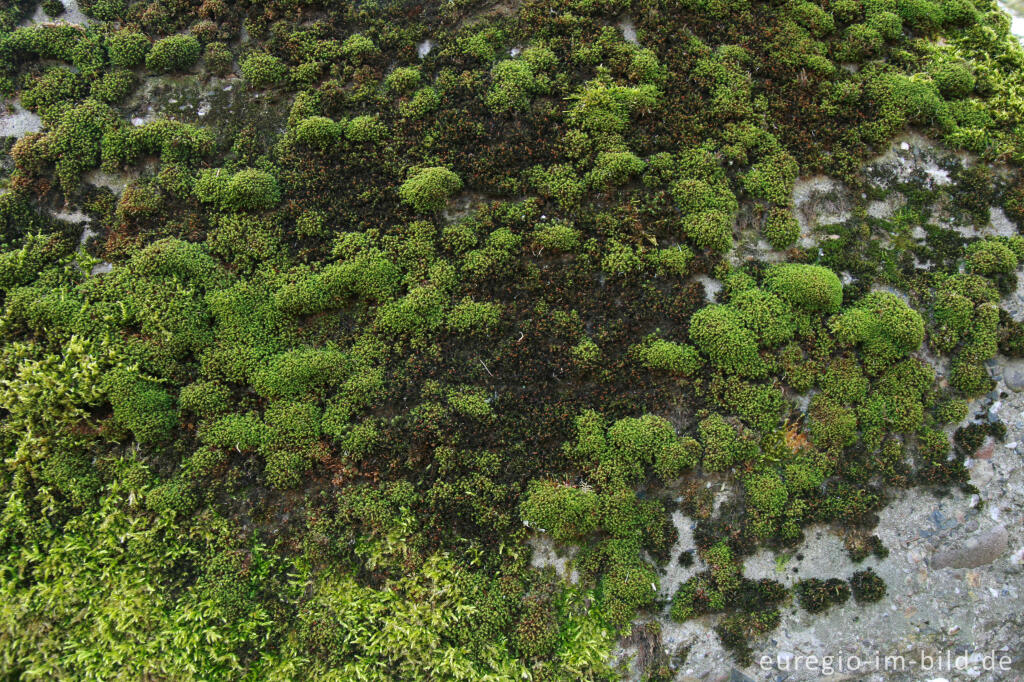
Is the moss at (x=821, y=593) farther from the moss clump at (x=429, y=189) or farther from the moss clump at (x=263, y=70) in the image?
A: the moss clump at (x=263, y=70)

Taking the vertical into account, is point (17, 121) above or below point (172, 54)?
below

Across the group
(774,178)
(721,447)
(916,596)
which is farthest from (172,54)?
(916,596)

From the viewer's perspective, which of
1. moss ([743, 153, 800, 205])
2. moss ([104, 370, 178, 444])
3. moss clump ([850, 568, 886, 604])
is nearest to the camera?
moss clump ([850, 568, 886, 604])

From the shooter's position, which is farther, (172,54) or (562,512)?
(172,54)

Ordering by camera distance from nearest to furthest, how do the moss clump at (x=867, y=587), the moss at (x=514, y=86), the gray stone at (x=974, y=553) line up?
1. the moss clump at (x=867, y=587)
2. the gray stone at (x=974, y=553)
3. the moss at (x=514, y=86)

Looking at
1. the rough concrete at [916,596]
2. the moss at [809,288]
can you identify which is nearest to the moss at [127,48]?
the moss at [809,288]

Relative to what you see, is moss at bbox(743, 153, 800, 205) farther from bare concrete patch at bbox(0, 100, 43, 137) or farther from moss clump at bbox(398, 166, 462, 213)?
bare concrete patch at bbox(0, 100, 43, 137)

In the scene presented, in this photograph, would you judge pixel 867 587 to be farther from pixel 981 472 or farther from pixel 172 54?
pixel 172 54

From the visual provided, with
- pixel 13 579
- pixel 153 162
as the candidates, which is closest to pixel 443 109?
pixel 153 162

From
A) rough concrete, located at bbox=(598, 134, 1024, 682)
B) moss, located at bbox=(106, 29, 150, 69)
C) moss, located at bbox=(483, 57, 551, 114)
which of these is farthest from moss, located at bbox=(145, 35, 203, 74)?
rough concrete, located at bbox=(598, 134, 1024, 682)
